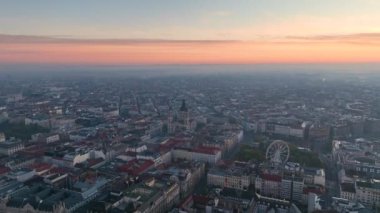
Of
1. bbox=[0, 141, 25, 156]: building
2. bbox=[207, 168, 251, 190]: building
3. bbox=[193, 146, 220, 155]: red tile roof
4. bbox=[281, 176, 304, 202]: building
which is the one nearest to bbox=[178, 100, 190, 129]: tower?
bbox=[193, 146, 220, 155]: red tile roof

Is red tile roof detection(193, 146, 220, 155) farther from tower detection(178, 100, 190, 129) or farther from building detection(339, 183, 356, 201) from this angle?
building detection(339, 183, 356, 201)

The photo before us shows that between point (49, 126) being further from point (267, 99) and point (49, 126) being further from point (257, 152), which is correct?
point (267, 99)

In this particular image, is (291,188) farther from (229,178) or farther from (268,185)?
(229,178)

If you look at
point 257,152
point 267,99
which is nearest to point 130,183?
point 257,152

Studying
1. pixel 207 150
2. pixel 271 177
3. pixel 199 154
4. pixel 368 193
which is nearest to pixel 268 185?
pixel 271 177

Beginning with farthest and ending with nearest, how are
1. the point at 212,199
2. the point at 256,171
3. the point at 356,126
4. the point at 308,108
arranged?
the point at 308,108, the point at 356,126, the point at 256,171, the point at 212,199

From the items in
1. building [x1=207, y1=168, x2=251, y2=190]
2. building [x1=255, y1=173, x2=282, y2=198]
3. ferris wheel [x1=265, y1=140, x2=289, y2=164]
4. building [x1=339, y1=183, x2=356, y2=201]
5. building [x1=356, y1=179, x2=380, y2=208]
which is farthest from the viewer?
ferris wheel [x1=265, y1=140, x2=289, y2=164]

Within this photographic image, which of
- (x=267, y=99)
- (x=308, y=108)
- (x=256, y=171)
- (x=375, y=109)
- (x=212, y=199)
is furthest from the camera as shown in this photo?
(x=267, y=99)

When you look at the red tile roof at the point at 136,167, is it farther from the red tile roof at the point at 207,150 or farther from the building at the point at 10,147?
the building at the point at 10,147
